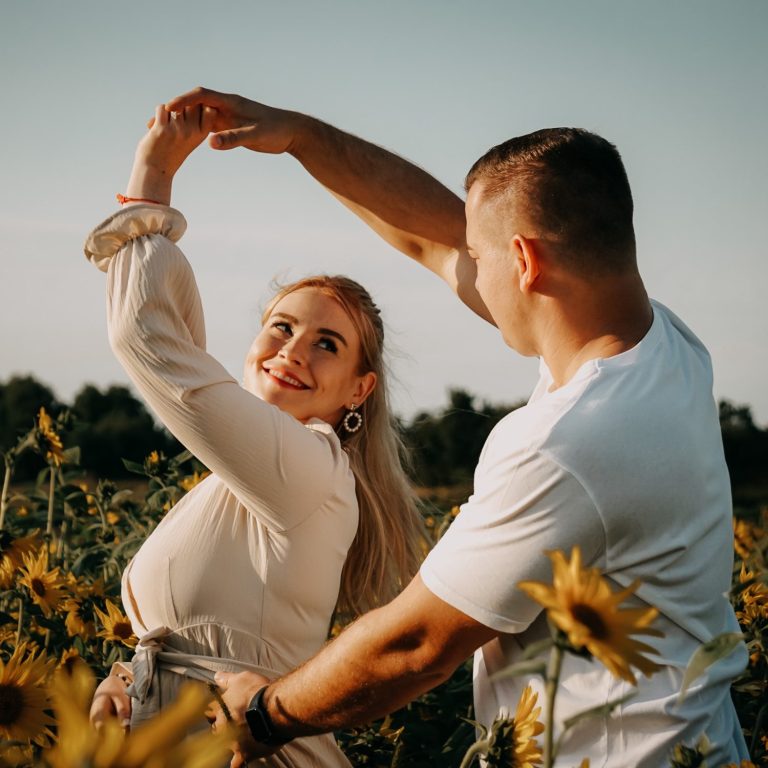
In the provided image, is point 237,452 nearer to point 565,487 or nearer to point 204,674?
point 204,674

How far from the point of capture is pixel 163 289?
74.4 inches

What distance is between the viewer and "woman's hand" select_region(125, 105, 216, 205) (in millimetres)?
2066

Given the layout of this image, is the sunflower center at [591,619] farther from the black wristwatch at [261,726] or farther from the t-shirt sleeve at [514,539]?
the black wristwatch at [261,726]

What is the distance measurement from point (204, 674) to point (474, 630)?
67 centimetres

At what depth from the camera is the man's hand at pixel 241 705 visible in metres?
1.67

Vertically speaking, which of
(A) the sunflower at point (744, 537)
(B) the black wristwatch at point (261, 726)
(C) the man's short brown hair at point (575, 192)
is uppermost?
(C) the man's short brown hair at point (575, 192)

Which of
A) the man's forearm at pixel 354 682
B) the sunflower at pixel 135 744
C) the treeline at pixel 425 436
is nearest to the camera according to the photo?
the sunflower at pixel 135 744

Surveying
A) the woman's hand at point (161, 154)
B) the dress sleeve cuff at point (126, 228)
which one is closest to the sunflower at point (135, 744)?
the dress sleeve cuff at point (126, 228)

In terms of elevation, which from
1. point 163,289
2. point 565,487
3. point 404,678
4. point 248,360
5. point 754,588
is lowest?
point 754,588

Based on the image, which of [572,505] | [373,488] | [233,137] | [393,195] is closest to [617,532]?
[572,505]

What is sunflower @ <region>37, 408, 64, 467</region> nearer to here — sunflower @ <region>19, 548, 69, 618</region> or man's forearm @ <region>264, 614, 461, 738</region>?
sunflower @ <region>19, 548, 69, 618</region>

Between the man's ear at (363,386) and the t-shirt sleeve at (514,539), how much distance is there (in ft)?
3.34

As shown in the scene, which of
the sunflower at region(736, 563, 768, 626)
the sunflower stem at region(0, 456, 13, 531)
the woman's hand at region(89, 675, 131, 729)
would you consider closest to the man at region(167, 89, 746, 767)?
the woman's hand at region(89, 675, 131, 729)

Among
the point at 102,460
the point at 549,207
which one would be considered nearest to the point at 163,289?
the point at 549,207
